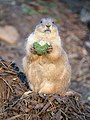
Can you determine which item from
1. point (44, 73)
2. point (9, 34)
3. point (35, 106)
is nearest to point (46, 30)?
point (44, 73)

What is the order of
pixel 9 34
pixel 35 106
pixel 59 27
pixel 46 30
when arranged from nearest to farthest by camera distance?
1. pixel 35 106
2. pixel 46 30
3. pixel 9 34
4. pixel 59 27

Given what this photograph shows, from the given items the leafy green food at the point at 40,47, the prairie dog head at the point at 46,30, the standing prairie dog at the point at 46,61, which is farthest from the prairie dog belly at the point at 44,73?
the prairie dog head at the point at 46,30

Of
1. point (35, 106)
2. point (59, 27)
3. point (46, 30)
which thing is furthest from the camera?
point (59, 27)

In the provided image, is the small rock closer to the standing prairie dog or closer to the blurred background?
the blurred background

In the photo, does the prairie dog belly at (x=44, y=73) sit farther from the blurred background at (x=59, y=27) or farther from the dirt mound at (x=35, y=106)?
the blurred background at (x=59, y=27)

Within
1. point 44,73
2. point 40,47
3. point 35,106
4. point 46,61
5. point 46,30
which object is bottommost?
point 35,106

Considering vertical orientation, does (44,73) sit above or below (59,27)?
below

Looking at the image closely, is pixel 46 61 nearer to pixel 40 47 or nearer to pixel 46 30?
pixel 40 47

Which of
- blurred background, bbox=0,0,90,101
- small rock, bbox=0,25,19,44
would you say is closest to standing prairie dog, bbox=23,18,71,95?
blurred background, bbox=0,0,90,101
